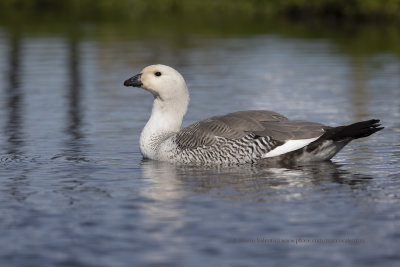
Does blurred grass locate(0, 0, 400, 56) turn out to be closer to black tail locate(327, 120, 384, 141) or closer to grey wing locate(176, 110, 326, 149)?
grey wing locate(176, 110, 326, 149)

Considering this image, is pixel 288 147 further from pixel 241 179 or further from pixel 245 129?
pixel 241 179

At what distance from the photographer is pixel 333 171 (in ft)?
34.8

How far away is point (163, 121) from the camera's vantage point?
1213 centimetres

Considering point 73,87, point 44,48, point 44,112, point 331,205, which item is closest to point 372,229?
point 331,205

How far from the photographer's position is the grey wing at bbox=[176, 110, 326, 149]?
10930 mm

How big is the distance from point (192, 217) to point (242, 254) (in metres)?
1.26

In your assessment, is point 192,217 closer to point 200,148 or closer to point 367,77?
point 200,148

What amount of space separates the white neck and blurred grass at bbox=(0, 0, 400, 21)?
29726 mm

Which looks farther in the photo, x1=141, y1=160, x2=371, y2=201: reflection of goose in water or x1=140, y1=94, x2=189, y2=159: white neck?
x1=140, y1=94, x2=189, y2=159: white neck

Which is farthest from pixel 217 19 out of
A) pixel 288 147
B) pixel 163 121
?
pixel 288 147

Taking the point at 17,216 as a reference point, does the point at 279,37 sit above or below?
above

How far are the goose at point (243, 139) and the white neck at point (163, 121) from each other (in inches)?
0.8

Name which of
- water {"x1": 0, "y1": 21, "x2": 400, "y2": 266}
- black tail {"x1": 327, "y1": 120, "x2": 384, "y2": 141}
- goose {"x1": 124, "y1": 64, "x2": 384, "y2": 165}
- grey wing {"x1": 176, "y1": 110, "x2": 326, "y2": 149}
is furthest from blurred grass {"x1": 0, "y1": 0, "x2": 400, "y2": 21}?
black tail {"x1": 327, "y1": 120, "x2": 384, "y2": 141}

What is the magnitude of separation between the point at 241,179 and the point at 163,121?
7.74 feet
